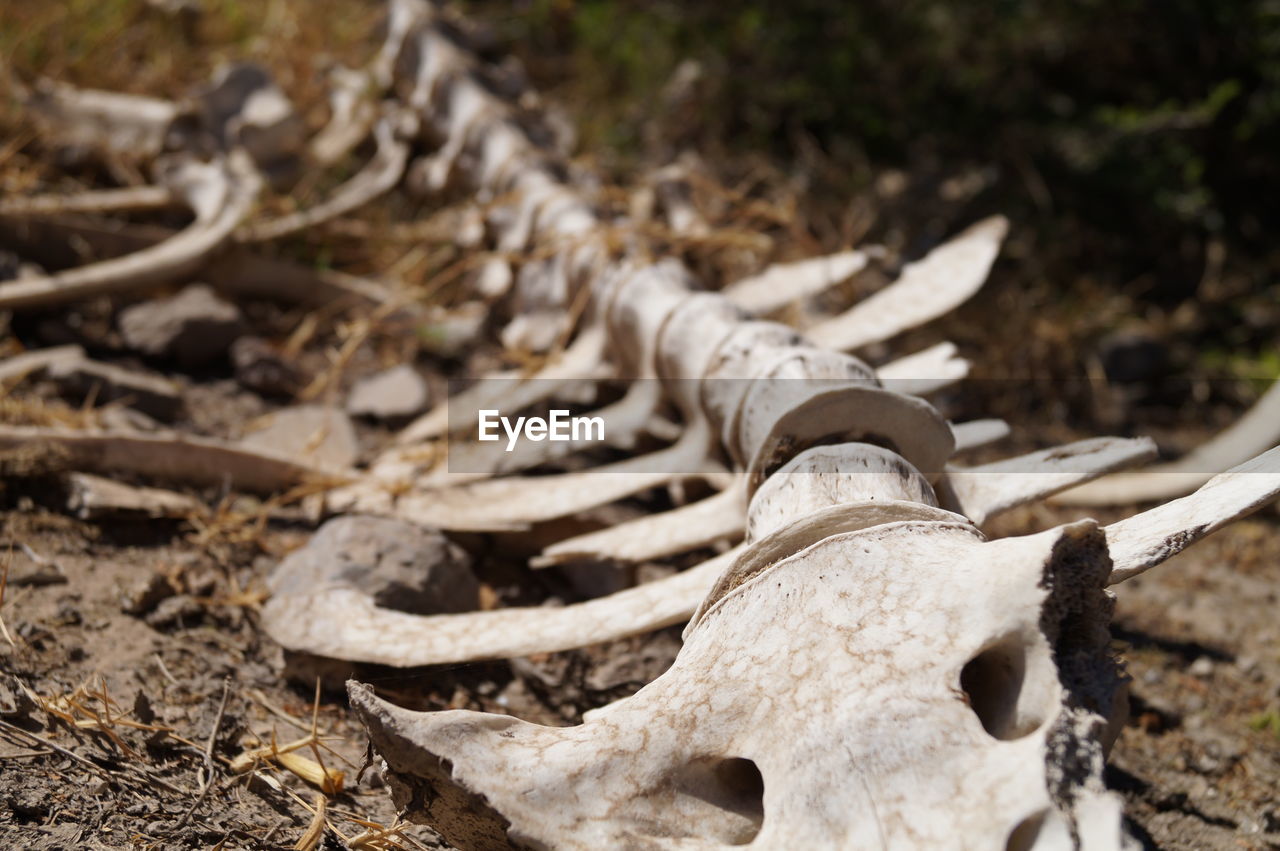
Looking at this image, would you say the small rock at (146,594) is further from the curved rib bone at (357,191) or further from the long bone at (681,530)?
the curved rib bone at (357,191)

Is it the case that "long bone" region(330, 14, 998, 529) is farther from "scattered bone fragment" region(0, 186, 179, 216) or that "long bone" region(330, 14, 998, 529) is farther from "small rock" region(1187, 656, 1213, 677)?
"small rock" region(1187, 656, 1213, 677)

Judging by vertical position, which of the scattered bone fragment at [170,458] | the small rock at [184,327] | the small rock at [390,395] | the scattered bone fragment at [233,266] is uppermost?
the scattered bone fragment at [233,266]

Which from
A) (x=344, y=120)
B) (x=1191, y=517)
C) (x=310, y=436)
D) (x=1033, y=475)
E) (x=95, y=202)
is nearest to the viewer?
(x=1191, y=517)

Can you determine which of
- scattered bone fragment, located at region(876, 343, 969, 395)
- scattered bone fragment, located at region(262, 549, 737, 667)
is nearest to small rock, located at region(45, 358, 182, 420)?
scattered bone fragment, located at region(262, 549, 737, 667)

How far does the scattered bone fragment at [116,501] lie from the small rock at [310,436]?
0.32 meters

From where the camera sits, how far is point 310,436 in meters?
2.69

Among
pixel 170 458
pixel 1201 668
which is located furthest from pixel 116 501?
pixel 1201 668

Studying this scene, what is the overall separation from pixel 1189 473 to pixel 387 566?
2.02 metres

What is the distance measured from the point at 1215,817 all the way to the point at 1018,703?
3.04ft

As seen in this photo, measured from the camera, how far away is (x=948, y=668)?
118cm

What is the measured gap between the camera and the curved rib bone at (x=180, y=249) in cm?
271

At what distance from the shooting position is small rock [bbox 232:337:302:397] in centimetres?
285

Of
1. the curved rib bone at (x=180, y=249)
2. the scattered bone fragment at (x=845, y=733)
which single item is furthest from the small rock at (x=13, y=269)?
the scattered bone fragment at (x=845, y=733)

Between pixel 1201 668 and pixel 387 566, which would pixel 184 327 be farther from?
pixel 1201 668
